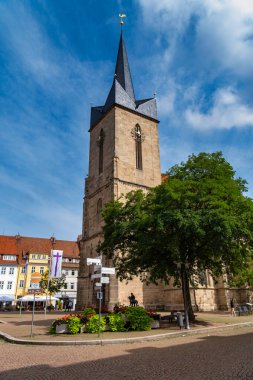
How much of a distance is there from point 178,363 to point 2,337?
27.7 feet

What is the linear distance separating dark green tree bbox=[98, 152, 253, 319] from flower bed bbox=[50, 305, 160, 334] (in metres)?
3.00

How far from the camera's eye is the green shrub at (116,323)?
13.3 metres

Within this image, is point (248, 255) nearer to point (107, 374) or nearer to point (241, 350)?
point (241, 350)

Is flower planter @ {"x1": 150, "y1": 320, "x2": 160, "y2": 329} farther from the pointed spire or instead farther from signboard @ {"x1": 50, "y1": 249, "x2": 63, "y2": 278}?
the pointed spire

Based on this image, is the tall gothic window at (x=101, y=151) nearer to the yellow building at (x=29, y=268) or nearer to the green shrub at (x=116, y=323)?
the green shrub at (x=116, y=323)

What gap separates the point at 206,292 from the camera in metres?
30.2

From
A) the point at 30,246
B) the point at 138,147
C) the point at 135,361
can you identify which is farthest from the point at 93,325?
the point at 30,246

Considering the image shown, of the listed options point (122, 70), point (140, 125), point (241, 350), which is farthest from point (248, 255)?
point (122, 70)

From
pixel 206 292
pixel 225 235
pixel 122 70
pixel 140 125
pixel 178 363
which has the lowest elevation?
pixel 178 363

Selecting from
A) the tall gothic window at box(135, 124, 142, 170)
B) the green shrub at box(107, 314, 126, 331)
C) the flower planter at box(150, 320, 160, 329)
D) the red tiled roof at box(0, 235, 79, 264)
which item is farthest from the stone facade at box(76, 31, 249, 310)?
the red tiled roof at box(0, 235, 79, 264)

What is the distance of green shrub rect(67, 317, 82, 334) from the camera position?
12.5 meters

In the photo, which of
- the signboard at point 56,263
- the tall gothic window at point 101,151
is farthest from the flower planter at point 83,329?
the tall gothic window at point 101,151

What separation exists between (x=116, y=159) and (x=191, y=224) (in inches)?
752

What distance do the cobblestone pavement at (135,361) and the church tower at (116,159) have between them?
61.2 feet
